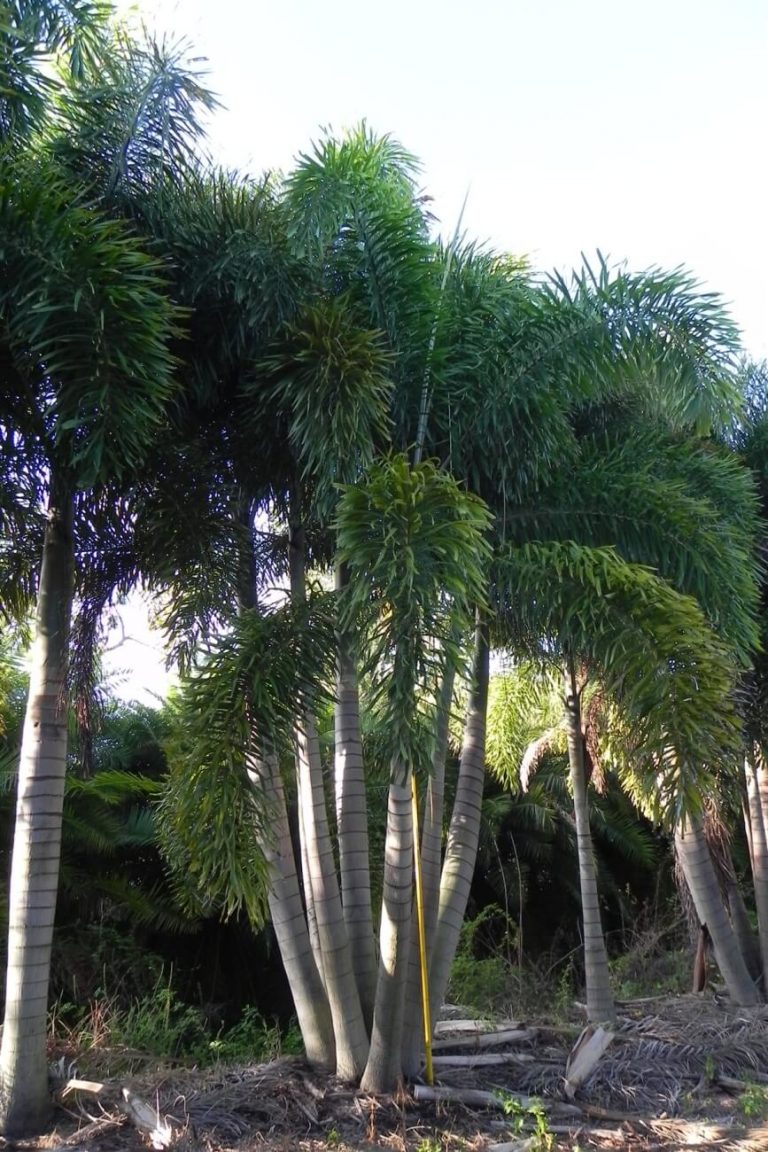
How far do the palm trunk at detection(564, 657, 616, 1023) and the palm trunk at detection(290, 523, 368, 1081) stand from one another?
2.85m

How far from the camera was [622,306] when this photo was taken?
23.9ft

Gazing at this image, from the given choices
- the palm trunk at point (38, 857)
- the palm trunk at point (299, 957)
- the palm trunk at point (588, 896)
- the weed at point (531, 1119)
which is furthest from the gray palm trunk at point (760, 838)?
the palm trunk at point (38, 857)

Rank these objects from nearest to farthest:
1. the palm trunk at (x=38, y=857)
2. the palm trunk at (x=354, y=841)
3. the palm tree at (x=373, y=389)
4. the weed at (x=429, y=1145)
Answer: the weed at (x=429, y=1145) → the palm trunk at (x=38, y=857) → the palm tree at (x=373, y=389) → the palm trunk at (x=354, y=841)

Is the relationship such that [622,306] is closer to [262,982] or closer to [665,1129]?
[665,1129]

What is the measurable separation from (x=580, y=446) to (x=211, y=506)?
9.89 feet

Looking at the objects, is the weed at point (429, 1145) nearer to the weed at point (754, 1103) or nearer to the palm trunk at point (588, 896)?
the weed at point (754, 1103)

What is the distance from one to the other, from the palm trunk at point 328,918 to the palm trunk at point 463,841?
757 millimetres

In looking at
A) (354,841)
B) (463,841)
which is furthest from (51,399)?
(463,841)

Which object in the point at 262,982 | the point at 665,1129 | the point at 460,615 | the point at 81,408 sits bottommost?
the point at 665,1129

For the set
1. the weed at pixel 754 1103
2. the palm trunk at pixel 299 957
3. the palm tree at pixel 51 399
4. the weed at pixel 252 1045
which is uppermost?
the palm tree at pixel 51 399

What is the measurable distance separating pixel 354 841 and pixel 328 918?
0.63 meters

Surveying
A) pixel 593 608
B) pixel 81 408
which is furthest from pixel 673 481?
pixel 81 408

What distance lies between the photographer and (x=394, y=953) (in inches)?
277

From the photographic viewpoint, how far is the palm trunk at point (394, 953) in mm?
7020
